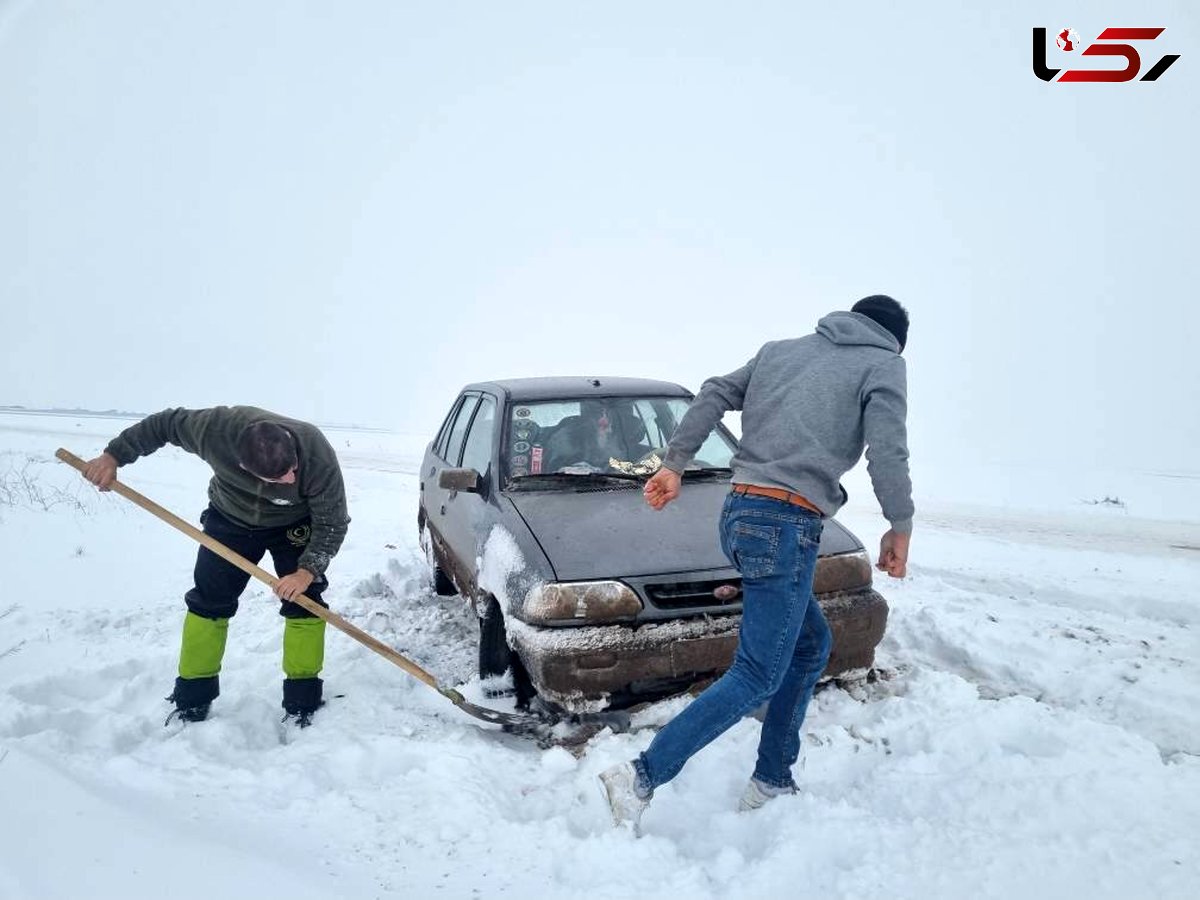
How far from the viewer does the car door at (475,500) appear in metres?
3.64

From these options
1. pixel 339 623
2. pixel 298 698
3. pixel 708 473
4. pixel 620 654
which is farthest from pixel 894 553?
pixel 298 698

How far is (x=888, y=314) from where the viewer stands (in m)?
2.48

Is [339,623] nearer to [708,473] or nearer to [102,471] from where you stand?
[102,471]

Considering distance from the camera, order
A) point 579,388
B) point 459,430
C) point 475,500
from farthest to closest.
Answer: point 459,430
point 579,388
point 475,500

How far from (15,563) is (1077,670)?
22.4ft

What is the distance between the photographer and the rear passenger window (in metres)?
4.78

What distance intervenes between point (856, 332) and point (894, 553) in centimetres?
77

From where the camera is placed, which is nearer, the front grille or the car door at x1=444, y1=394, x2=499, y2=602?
the front grille

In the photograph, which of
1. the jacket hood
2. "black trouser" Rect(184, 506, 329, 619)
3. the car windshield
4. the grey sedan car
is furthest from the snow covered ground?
the jacket hood

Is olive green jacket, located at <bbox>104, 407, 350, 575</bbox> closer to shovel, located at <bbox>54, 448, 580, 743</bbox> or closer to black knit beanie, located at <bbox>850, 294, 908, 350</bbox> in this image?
shovel, located at <bbox>54, 448, 580, 743</bbox>

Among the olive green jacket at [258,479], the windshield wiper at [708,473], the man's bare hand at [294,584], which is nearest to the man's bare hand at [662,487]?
the windshield wiper at [708,473]

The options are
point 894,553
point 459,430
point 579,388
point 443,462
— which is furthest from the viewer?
point 443,462

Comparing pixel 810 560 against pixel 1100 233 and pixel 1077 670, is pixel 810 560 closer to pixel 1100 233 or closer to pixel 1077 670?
pixel 1077 670

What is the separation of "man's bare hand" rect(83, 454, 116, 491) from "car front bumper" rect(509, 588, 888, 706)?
1905 millimetres
